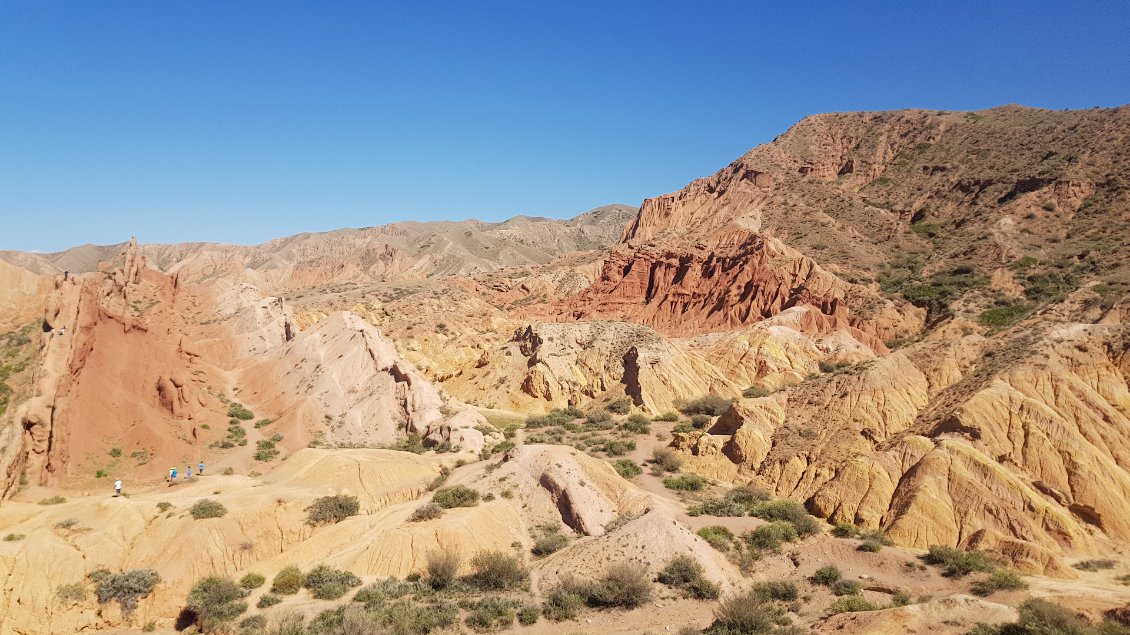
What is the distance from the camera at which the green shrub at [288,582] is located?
19469 millimetres

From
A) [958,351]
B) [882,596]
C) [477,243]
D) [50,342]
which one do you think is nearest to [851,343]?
[958,351]

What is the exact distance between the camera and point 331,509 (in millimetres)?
23062

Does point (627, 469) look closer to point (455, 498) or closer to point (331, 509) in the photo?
point (455, 498)

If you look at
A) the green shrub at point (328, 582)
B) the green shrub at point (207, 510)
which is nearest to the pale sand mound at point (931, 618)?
the green shrub at point (328, 582)

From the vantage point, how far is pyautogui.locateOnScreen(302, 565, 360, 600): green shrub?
751 inches

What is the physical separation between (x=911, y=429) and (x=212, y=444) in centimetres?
3302

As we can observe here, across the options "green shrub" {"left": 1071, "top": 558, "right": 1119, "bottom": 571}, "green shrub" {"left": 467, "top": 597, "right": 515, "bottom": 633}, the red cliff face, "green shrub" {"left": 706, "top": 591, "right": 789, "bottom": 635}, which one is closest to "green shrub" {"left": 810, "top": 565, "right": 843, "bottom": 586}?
"green shrub" {"left": 706, "top": 591, "right": 789, "bottom": 635}

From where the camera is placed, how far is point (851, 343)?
5716 cm

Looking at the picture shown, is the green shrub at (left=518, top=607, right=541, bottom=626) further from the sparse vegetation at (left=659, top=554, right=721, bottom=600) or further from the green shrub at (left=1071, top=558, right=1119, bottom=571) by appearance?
the green shrub at (left=1071, top=558, right=1119, bottom=571)

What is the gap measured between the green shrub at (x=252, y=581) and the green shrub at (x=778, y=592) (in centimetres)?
1486

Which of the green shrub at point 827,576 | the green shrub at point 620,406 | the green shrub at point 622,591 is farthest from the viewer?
the green shrub at point 620,406

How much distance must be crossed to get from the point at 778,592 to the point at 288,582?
47.7 ft

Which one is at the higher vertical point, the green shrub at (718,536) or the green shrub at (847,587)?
the green shrub at (718,536)

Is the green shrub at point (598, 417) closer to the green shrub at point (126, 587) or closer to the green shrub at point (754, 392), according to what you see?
the green shrub at point (754, 392)
